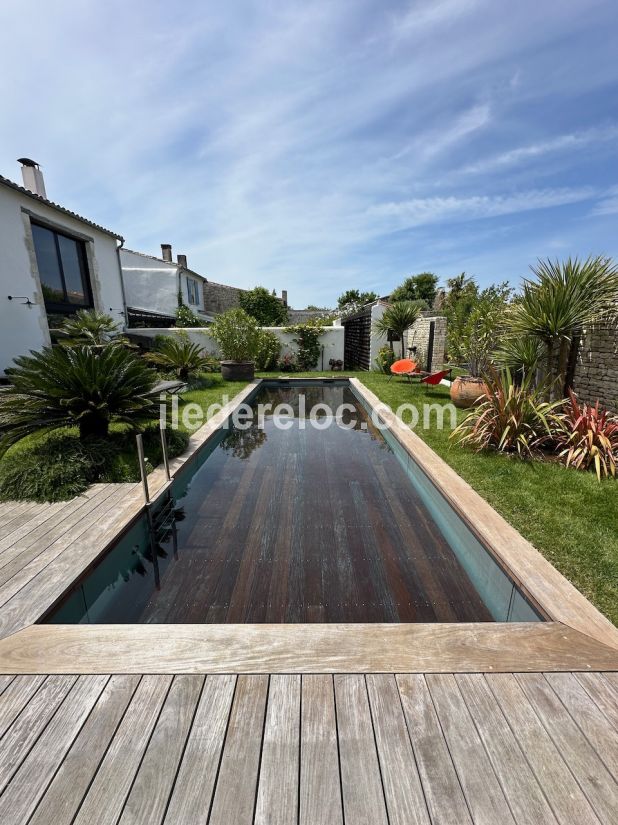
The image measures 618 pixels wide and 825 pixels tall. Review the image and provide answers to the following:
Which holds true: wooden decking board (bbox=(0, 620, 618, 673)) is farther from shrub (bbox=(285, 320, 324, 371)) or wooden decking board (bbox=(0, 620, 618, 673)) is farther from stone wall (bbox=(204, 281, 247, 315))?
stone wall (bbox=(204, 281, 247, 315))

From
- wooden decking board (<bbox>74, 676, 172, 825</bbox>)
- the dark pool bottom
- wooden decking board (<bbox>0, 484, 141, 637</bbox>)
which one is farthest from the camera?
the dark pool bottom

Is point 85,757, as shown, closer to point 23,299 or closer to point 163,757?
point 163,757

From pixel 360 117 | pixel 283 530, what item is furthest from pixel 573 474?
pixel 360 117

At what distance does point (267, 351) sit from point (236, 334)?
2.53 meters

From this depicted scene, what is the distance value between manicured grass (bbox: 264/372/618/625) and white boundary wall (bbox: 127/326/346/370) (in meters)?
9.10

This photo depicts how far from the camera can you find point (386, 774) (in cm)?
119

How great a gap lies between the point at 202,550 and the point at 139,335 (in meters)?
12.0

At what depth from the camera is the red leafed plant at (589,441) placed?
3941 millimetres

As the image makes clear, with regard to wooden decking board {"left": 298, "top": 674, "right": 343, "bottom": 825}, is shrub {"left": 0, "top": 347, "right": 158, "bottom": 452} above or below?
above

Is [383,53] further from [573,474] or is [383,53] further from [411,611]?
[411,611]

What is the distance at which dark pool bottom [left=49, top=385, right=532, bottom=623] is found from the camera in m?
2.20

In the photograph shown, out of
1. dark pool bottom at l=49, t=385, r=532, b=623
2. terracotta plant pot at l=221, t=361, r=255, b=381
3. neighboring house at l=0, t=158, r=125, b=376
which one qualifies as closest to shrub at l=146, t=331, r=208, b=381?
terracotta plant pot at l=221, t=361, r=255, b=381

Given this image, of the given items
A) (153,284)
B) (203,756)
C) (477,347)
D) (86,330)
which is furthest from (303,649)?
(153,284)

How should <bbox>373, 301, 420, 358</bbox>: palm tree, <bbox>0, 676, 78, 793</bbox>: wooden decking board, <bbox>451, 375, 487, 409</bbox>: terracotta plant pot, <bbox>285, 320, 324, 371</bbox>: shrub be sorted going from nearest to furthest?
1. <bbox>0, 676, 78, 793</bbox>: wooden decking board
2. <bbox>451, 375, 487, 409</bbox>: terracotta plant pot
3. <bbox>373, 301, 420, 358</bbox>: palm tree
4. <bbox>285, 320, 324, 371</bbox>: shrub
